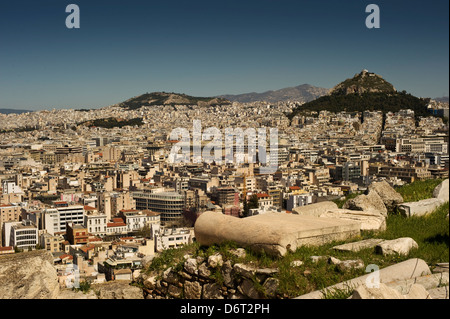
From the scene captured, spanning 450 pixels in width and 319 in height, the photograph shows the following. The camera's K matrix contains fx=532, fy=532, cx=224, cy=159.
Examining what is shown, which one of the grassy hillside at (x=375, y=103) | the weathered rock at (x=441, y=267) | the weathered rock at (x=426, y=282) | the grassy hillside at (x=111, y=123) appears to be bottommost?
the weathered rock at (x=426, y=282)

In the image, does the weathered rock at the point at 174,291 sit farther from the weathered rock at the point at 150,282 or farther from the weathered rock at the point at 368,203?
the weathered rock at the point at 368,203

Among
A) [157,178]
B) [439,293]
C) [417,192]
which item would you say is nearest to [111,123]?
[157,178]

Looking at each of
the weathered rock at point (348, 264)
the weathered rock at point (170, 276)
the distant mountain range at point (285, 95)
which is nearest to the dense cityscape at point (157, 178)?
the weathered rock at point (170, 276)

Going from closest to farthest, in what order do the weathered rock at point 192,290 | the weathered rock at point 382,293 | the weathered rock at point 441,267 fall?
the weathered rock at point 382,293
the weathered rock at point 441,267
the weathered rock at point 192,290

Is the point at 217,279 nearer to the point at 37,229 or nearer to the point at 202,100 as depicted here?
the point at 37,229

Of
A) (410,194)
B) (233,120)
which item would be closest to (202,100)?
(233,120)

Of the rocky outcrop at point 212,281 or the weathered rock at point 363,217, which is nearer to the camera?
the rocky outcrop at point 212,281

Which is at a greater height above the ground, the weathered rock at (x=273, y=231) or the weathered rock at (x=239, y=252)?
the weathered rock at (x=273, y=231)
